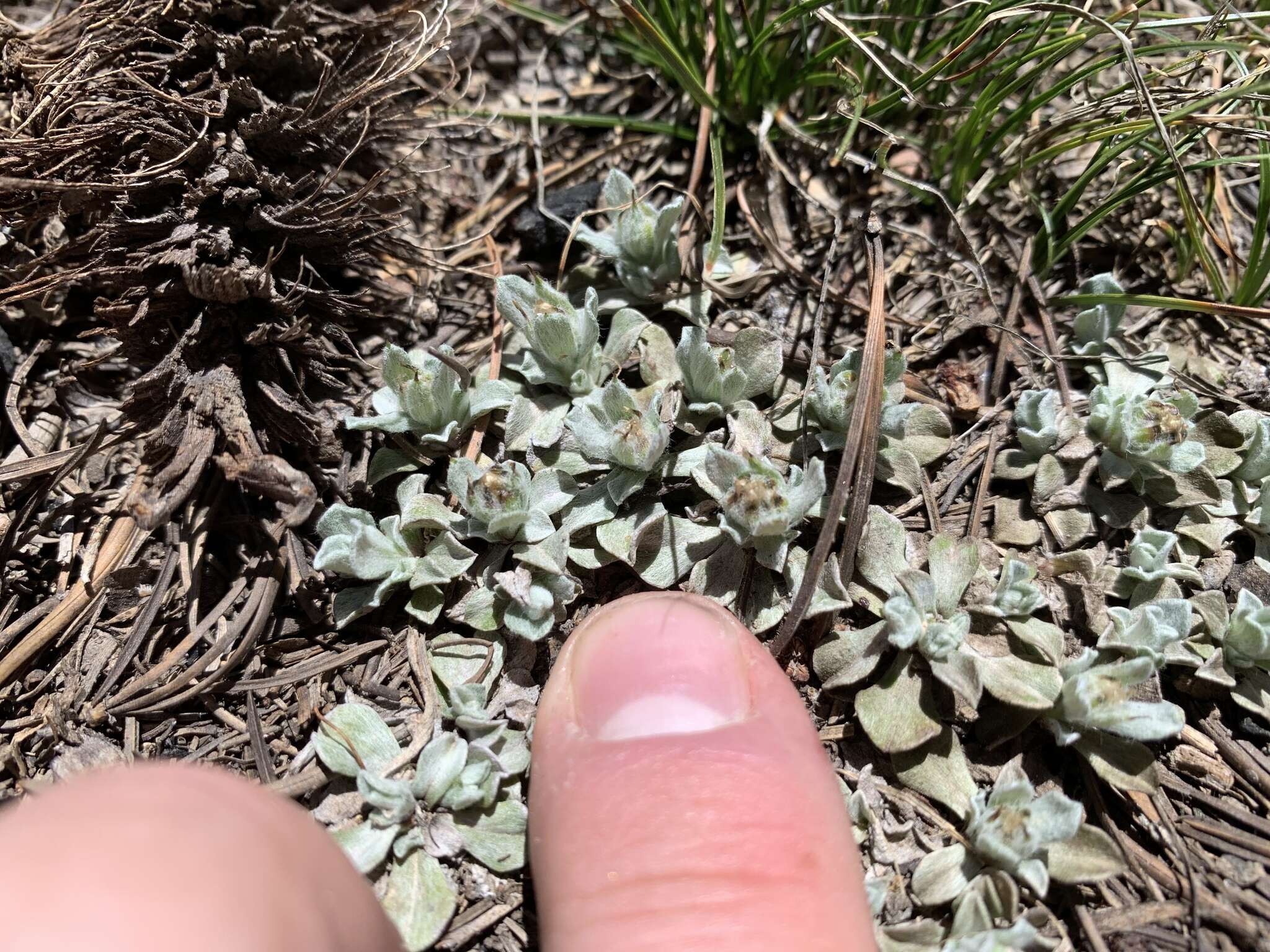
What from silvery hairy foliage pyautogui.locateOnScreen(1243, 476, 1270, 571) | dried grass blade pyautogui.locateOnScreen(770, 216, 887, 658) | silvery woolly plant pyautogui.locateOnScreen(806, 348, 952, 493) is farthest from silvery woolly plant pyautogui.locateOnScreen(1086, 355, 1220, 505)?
dried grass blade pyautogui.locateOnScreen(770, 216, 887, 658)

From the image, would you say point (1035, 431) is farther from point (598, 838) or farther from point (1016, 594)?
point (598, 838)

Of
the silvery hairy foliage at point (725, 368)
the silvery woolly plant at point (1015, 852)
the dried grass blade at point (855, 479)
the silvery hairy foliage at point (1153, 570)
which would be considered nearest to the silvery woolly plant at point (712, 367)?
the silvery hairy foliage at point (725, 368)

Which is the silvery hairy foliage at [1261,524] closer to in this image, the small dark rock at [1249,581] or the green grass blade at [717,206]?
the small dark rock at [1249,581]

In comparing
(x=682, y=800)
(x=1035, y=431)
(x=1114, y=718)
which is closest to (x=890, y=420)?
(x=1035, y=431)

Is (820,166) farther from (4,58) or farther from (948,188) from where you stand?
(4,58)

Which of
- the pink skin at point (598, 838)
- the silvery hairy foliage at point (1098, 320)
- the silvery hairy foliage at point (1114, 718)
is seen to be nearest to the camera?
the pink skin at point (598, 838)

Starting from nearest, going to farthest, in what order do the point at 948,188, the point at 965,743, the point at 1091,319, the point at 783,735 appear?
the point at 783,735 < the point at 965,743 < the point at 1091,319 < the point at 948,188

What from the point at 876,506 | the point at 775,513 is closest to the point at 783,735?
the point at 775,513
